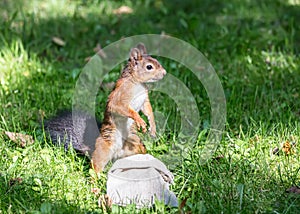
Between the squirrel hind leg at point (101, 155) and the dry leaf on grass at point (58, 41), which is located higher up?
the dry leaf on grass at point (58, 41)

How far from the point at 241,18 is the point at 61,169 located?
9.45 feet

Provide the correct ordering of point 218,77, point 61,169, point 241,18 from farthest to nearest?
point 241,18 → point 218,77 → point 61,169

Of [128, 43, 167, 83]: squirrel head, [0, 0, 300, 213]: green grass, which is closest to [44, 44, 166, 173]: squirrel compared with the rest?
[128, 43, 167, 83]: squirrel head

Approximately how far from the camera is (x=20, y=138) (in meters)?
3.44

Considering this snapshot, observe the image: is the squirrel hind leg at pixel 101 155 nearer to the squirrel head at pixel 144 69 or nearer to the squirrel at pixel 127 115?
the squirrel at pixel 127 115

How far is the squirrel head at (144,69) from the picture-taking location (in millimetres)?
3162

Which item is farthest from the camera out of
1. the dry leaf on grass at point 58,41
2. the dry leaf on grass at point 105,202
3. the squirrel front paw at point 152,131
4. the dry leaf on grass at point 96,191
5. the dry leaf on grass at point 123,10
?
the dry leaf on grass at point 123,10

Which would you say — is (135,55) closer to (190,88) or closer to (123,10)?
(190,88)

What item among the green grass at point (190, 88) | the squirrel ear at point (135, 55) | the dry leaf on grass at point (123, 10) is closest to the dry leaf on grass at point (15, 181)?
the green grass at point (190, 88)

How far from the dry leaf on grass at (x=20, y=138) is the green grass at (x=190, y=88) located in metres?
0.04

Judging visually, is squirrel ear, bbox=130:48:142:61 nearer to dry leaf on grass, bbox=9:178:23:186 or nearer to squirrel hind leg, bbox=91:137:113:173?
squirrel hind leg, bbox=91:137:113:173

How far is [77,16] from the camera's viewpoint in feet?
18.1

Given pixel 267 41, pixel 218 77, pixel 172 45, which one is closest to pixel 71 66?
pixel 172 45

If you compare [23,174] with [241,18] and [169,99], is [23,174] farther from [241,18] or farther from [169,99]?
[241,18]
